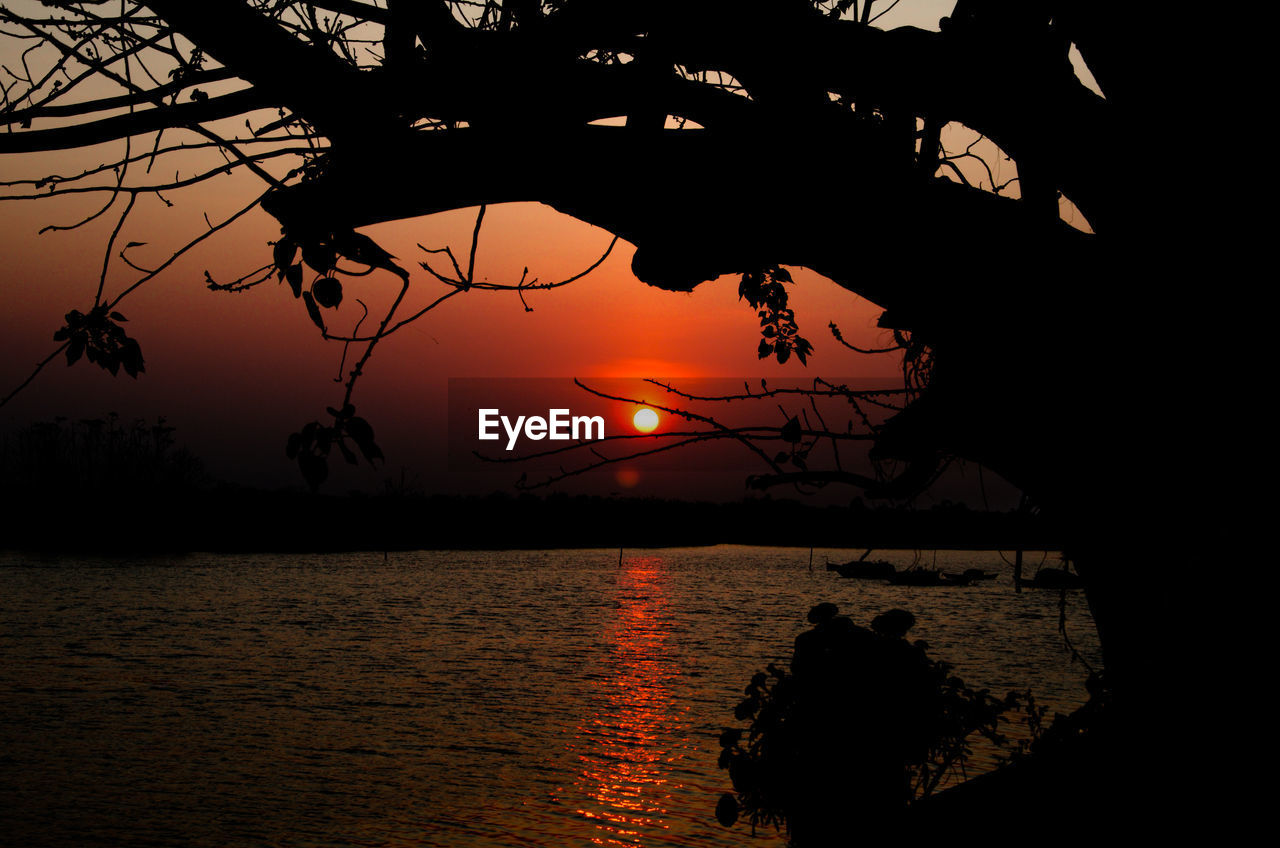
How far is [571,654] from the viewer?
42281mm

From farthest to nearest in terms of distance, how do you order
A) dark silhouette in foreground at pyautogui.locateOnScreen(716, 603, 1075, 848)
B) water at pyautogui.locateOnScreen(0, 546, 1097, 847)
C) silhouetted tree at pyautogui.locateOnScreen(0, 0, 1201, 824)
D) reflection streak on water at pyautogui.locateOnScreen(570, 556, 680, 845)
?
water at pyautogui.locateOnScreen(0, 546, 1097, 847) < reflection streak on water at pyautogui.locateOnScreen(570, 556, 680, 845) < dark silhouette in foreground at pyautogui.locateOnScreen(716, 603, 1075, 848) < silhouetted tree at pyautogui.locateOnScreen(0, 0, 1201, 824)

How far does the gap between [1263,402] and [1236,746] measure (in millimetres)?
700

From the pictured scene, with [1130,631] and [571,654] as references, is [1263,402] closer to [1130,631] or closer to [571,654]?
[1130,631]

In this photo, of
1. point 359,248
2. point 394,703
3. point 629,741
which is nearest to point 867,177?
Result: point 359,248

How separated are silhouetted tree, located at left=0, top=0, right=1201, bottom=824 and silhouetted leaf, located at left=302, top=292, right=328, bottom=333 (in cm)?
1

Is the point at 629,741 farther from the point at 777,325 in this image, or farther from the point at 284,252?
the point at 284,252

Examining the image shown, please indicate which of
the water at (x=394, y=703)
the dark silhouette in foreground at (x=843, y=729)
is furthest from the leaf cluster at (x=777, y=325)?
the water at (x=394, y=703)

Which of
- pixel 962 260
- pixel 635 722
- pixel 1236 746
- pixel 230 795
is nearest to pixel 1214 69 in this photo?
pixel 962 260

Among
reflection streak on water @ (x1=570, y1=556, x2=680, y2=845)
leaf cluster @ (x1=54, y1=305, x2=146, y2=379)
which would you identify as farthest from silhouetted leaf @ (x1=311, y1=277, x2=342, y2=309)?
reflection streak on water @ (x1=570, y1=556, x2=680, y2=845)

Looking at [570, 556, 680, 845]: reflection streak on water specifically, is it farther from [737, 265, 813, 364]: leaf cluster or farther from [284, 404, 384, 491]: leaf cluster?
[284, 404, 384, 491]: leaf cluster

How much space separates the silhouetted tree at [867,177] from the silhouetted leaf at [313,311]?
0.01 meters

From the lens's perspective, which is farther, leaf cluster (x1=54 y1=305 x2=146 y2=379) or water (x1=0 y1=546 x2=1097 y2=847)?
water (x1=0 y1=546 x2=1097 y2=847)

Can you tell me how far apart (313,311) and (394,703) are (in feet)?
99.8

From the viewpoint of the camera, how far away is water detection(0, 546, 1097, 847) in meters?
18.5
